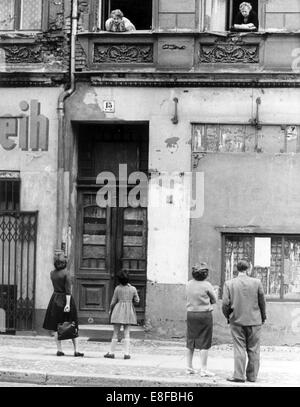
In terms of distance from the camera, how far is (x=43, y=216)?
15562 mm

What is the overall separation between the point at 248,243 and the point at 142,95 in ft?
10.8

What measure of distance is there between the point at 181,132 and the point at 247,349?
500 cm

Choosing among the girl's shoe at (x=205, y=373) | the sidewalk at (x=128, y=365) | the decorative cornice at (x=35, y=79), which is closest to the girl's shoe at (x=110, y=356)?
the sidewalk at (x=128, y=365)

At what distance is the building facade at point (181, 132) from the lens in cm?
1515

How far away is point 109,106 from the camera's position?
611 inches

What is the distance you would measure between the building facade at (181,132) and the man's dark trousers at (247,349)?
3399 mm

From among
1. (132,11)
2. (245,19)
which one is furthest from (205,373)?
(132,11)

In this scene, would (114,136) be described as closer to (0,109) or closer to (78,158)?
(78,158)

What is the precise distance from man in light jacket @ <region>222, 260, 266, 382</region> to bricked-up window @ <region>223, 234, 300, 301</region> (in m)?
3.50

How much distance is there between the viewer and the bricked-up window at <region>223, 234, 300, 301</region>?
15141 mm

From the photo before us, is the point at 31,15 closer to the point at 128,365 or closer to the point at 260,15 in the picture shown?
the point at 260,15

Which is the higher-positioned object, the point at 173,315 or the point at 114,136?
the point at 114,136

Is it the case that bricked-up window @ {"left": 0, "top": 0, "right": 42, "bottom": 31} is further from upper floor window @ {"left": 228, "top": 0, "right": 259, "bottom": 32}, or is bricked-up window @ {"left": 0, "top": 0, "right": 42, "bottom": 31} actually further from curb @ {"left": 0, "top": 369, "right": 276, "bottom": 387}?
curb @ {"left": 0, "top": 369, "right": 276, "bottom": 387}
